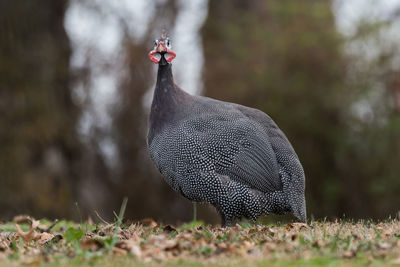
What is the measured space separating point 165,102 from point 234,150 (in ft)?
2.47

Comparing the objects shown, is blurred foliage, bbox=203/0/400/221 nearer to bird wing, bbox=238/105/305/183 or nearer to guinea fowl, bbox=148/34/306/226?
bird wing, bbox=238/105/305/183

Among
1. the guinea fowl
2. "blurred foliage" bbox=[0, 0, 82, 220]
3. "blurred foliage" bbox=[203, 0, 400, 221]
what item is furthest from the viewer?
"blurred foliage" bbox=[0, 0, 82, 220]

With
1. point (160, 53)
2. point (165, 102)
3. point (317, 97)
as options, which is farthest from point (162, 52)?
point (317, 97)

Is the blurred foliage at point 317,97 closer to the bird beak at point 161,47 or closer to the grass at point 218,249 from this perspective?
the bird beak at point 161,47

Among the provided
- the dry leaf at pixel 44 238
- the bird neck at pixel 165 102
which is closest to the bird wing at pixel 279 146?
the bird neck at pixel 165 102

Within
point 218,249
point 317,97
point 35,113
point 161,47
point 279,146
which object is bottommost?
point 218,249

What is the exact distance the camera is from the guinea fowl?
5320 millimetres

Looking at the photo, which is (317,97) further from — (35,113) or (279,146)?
(279,146)

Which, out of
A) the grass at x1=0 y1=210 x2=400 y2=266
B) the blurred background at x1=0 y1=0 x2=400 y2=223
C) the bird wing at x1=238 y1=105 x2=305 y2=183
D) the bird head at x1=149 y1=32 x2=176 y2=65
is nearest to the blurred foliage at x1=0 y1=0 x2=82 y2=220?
the blurred background at x1=0 y1=0 x2=400 y2=223

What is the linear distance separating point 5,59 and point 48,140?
61.7 inches

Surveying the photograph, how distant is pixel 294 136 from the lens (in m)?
10.6

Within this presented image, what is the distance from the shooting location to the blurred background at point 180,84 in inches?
401

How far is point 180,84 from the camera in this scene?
34.5 ft

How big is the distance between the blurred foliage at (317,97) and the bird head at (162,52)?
16.7ft
